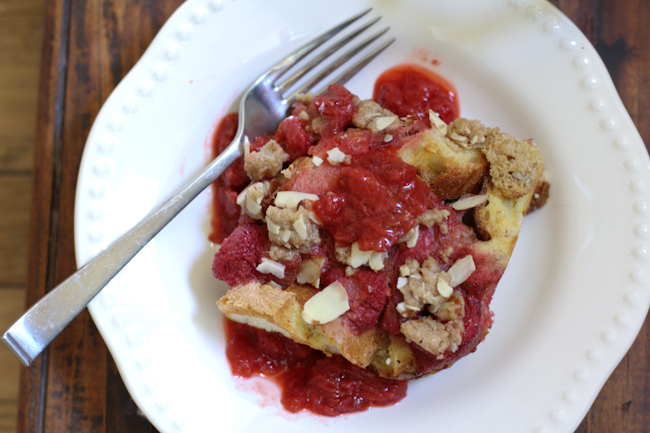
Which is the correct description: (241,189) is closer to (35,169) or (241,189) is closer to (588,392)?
(35,169)

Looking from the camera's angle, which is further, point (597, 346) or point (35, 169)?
point (35, 169)

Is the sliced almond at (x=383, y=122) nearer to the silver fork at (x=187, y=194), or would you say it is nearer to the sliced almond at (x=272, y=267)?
the silver fork at (x=187, y=194)

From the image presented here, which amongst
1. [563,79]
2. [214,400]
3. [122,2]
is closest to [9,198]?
[122,2]

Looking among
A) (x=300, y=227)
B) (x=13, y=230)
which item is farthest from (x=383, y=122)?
(x=13, y=230)

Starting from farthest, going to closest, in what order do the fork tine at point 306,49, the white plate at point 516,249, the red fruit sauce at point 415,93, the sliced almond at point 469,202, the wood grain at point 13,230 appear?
the wood grain at point 13,230 < the red fruit sauce at point 415,93 < the fork tine at point 306,49 < the white plate at point 516,249 < the sliced almond at point 469,202

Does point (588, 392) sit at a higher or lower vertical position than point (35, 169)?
lower

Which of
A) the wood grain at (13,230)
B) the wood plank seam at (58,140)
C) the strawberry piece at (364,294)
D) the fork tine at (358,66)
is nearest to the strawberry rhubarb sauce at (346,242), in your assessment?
the strawberry piece at (364,294)

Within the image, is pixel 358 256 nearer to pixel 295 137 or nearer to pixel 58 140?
pixel 295 137
